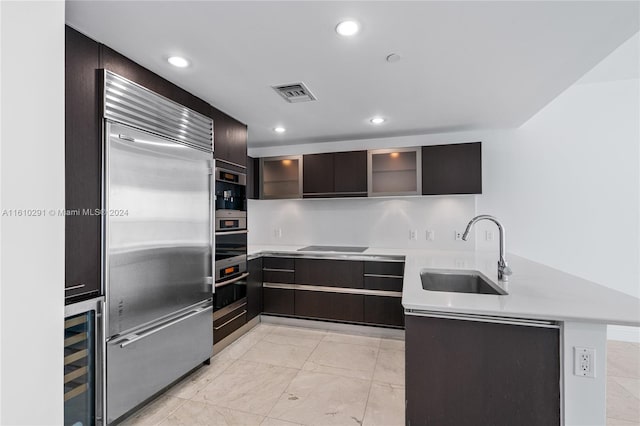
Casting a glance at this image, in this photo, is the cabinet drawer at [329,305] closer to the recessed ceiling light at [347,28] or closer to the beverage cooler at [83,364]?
the beverage cooler at [83,364]

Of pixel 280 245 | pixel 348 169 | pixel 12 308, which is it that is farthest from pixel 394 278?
pixel 12 308

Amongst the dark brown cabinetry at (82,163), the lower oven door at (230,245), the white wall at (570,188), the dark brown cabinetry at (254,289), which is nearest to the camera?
the dark brown cabinetry at (82,163)

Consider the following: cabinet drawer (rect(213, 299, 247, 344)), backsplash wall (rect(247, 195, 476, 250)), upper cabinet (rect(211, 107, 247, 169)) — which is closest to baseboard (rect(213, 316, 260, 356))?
cabinet drawer (rect(213, 299, 247, 344))

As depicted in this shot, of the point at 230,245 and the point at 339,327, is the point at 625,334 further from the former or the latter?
the point at 230,245

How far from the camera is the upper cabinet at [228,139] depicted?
8.75 feet

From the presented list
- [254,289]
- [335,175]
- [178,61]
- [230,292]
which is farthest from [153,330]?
[335,175]

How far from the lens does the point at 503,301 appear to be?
138 cm

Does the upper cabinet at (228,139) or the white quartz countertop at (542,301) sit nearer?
the white quartz countertop at (542,301)

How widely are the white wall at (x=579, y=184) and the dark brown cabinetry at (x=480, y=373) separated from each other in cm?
245

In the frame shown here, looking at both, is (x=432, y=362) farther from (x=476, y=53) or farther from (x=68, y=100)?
(x=68, y=100)

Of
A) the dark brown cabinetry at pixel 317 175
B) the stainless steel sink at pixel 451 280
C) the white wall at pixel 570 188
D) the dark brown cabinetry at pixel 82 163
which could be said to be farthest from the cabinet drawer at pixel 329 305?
the dark brown cabinetry at pixel 82 163

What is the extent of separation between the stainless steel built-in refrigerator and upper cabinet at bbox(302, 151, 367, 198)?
58.7 inches

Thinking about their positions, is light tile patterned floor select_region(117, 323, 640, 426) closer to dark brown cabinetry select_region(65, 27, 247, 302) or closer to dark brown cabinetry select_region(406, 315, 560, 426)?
dark brown cabinetry select_region(406, 315, 560, 426)

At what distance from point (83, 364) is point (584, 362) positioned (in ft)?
8.04
